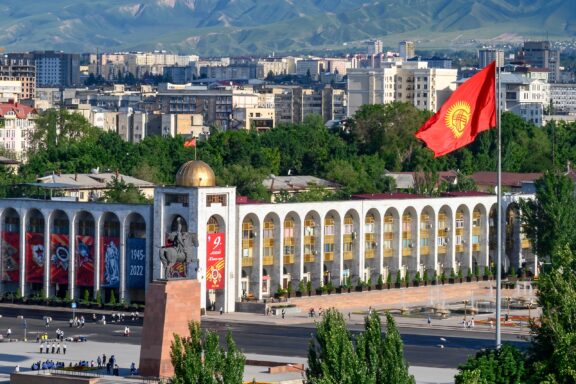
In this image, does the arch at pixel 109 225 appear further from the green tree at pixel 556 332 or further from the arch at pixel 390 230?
the green tree at pixel 556 332

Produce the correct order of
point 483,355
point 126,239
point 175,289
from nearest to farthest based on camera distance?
point 483,355 < point 175,289 < point 126,239

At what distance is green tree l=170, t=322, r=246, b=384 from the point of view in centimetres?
6975

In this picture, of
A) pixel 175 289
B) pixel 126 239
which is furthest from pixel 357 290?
pixel 175 289

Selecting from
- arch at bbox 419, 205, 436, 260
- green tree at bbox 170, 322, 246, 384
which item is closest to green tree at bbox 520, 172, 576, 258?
arch at bbox 419, 205, 436, 260

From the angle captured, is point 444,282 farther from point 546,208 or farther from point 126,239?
point 126,239

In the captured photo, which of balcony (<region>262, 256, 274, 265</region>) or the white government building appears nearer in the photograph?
the white government building

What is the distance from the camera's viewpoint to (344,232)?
131 meters

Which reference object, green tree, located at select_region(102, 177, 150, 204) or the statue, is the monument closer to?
the statue

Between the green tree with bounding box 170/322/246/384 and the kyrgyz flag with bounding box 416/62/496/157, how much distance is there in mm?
9037

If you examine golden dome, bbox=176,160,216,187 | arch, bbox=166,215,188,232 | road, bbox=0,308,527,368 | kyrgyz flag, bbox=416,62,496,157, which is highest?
golden dome, bbox=176,160,216,187

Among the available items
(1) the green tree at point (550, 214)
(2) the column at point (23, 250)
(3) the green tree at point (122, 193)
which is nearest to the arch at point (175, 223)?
(2) the column at point (23, 250)

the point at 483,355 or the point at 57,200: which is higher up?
the point at 57,200

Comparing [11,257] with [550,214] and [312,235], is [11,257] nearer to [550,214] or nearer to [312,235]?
[312,235]

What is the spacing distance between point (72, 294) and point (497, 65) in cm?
5581
